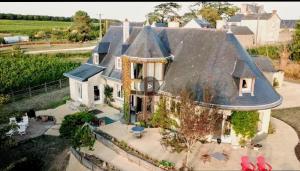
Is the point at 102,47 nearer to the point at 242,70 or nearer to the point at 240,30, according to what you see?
the point at 242,70

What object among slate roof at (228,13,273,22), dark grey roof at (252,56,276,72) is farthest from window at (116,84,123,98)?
slate roof at (228,13,273,22)

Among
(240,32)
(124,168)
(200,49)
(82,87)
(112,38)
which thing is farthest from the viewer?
(240,32)

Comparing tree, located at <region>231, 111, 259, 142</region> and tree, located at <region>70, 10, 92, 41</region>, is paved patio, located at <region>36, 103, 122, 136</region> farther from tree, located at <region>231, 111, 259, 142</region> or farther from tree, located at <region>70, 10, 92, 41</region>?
tree, located at <region>70, 10, 92, 41</region>

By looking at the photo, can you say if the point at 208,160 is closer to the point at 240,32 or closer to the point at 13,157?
the point at 13,157

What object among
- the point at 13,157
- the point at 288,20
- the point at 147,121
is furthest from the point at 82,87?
the point at 288,20

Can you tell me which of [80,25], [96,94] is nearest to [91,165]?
[96,94]

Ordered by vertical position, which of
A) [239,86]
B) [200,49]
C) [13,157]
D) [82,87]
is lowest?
[13,157]
